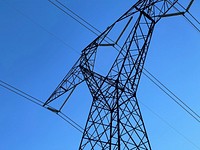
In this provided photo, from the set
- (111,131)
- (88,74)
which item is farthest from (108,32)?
(111,131)

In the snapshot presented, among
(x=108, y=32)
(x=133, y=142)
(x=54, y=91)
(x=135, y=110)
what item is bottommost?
(x=133, y=142)

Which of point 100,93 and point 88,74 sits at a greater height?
point 88,74

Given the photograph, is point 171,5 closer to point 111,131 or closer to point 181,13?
point 181,13

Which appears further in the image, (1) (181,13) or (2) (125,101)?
(1) (181,13)

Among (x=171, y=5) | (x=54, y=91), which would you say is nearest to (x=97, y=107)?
(x=54, y=91)

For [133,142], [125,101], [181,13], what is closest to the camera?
[133,142]

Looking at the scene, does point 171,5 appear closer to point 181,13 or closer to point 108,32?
point 181,13

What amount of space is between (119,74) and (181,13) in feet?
14.4

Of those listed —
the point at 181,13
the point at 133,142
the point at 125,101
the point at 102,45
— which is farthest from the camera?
the point at 102,45

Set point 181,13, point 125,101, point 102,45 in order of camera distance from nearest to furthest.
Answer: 1. point 125,101
2. point 181,13
3. point 102,45

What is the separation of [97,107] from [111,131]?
1679mm

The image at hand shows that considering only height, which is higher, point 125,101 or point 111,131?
point 125,101

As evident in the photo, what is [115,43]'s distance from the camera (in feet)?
57.1

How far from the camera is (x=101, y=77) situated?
15953mm
